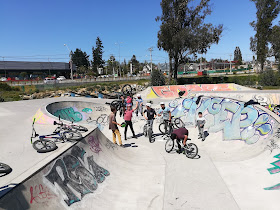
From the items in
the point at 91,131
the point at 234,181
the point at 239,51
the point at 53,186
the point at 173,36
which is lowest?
the point at 234,181

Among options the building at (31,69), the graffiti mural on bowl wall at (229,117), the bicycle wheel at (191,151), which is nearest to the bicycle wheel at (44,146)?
the bicycle wheel at (191,151)

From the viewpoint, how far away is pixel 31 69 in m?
71.4

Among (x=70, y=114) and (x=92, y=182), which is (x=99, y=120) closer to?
(x=70, y=114)

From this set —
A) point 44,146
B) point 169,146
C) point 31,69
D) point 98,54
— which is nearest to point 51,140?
point 44,146

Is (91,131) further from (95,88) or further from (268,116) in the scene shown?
(95,88)

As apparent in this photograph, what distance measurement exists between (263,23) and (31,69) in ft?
241

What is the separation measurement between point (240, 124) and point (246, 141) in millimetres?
1209

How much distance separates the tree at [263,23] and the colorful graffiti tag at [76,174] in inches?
2266

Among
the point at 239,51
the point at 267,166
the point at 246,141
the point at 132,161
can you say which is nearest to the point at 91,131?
the point at 132,161

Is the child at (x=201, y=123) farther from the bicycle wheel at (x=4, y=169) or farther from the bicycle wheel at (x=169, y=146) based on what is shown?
the bicycle wheel at (x=4, y=169)

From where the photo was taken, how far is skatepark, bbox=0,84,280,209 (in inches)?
178

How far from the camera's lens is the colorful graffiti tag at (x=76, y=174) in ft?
15.5

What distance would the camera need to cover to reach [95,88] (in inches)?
1405

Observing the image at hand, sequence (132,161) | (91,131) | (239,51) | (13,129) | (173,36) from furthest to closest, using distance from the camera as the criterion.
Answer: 1. (239,51)
2. (173,36)
3. (13,129)
4. (132,161)
5. (91,131)
